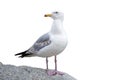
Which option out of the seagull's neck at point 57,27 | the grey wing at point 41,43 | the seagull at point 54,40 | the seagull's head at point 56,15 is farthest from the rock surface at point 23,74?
the seagull's head at point 56,15

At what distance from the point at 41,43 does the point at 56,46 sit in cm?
25

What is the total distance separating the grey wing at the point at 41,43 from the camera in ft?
21.9

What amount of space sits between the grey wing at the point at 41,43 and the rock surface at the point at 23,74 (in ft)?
0.95

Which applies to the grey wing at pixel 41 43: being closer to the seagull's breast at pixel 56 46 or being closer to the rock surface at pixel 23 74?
the seagull's breast at pixel 56 46

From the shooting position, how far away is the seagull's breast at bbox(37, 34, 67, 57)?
21.7ft

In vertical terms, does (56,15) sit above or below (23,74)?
above

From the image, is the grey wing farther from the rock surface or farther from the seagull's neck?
the rock surface

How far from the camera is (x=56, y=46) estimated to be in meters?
6.61

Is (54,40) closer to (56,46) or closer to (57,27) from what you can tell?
(56,46)

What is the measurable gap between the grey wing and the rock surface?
29cm

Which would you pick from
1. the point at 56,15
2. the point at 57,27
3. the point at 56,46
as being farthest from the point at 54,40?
the point at 56,15

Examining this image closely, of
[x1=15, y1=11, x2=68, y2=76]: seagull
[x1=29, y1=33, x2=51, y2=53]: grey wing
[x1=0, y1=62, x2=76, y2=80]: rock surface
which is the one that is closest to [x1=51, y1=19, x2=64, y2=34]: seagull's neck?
[x1=15, y1=11, x2=68, y2=76]: seagull

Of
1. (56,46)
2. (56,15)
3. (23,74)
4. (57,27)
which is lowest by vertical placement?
(23,74)

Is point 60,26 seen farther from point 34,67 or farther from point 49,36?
point 34,67
